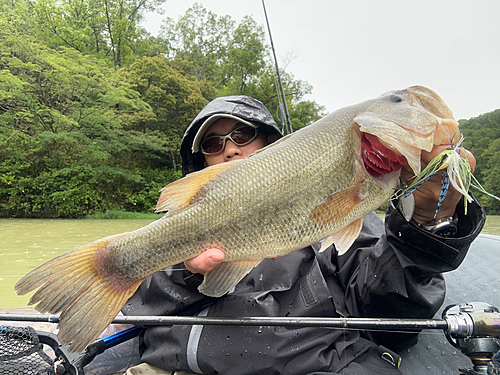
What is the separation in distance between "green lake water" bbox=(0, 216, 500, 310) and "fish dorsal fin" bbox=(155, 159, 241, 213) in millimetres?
3985

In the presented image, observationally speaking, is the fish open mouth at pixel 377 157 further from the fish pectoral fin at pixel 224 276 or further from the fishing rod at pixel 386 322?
the fishing rod at pixel 386 322

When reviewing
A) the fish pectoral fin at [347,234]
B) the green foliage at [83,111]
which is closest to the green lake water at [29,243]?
the green foliage at [83,111]

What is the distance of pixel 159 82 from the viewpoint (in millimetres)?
21328

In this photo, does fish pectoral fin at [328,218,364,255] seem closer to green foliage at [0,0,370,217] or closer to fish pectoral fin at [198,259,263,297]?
fish pectoral fin at [198,259,263,297]

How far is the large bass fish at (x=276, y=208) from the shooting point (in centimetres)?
146

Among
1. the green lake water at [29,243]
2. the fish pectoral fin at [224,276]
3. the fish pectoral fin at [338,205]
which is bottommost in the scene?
the green lake water at [29,243]

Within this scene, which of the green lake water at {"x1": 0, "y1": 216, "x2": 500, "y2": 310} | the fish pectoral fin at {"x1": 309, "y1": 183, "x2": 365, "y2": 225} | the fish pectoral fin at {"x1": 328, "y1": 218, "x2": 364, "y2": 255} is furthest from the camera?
the green lake water at {"x1": 0, "y1": 216, "x2": 500, "y2": 310}

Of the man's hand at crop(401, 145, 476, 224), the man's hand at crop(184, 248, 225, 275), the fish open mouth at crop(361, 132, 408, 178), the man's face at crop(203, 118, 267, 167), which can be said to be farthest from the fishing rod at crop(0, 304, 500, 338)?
the man's face at crop(203, 118, 267, 167)

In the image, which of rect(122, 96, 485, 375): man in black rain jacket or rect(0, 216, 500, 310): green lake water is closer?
rect(122, 96, 485, 375): man in black rain jacket

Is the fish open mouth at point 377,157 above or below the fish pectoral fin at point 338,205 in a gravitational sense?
above

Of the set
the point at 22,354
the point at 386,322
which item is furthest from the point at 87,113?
the point at 386,322

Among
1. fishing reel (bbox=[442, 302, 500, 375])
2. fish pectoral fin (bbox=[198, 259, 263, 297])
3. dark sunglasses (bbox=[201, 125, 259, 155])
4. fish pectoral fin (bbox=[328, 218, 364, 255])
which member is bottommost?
fishing reel (bbox=[442, 302, 500, 375])

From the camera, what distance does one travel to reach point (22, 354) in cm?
→ 167

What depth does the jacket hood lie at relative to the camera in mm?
2797
